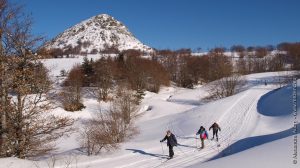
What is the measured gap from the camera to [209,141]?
23.1 meters

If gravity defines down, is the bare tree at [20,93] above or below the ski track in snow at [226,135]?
above

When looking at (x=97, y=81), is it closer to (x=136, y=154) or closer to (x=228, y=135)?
(x=228, y=135)

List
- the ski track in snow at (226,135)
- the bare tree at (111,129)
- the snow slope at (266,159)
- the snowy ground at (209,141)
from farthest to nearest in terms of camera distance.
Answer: the bare tree at (111,129) < the ski track in snow at (226,135) < the snowy ground at (209,141) < the snow slope at (266,159)

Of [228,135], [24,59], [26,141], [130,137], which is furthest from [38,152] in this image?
[130,137]

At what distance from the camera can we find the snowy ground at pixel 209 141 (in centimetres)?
1197

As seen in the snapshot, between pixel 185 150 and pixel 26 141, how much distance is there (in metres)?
10.2

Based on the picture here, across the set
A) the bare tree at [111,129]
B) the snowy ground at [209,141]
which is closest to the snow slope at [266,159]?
the snowy ground at [209,141]

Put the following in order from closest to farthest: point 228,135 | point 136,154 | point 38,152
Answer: point 38,152 < point 136,154 < point 228,135

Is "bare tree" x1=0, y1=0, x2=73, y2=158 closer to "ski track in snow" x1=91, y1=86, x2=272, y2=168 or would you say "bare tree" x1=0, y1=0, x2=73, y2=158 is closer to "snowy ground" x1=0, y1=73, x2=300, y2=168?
"snowy ground" x1=0, y1=73, x2=300, y2=168

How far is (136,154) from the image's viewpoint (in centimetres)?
1958

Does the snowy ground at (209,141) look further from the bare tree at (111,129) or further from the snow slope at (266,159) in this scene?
the bare tree at (111,129)

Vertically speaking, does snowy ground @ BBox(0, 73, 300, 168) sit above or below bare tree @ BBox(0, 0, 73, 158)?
below

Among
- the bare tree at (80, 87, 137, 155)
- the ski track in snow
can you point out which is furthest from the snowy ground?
the bare tree at (80, 87, 137, 155)

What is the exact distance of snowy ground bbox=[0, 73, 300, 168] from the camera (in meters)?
12.0
